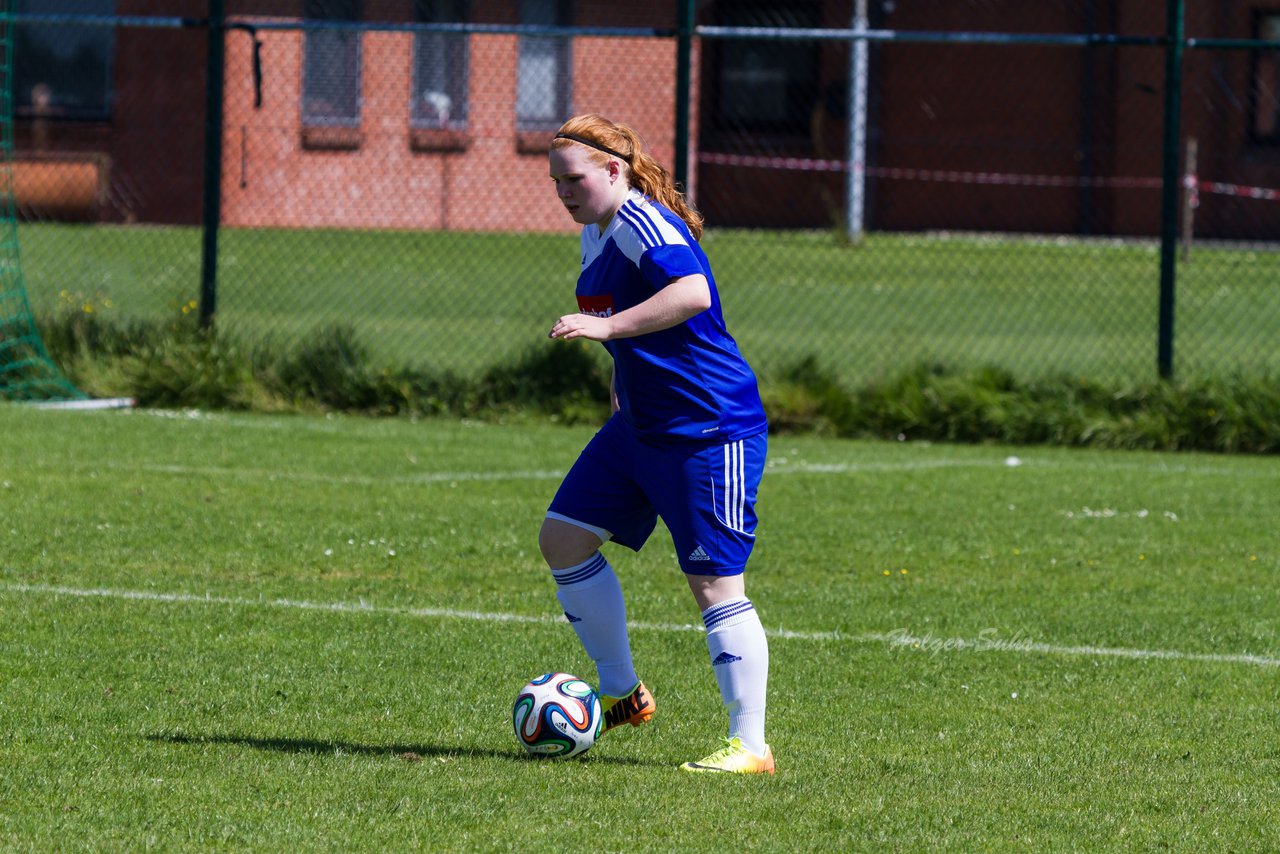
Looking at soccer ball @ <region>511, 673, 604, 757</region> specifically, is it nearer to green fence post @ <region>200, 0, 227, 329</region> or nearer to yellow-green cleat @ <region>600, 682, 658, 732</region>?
yellow-green cleat @ <region>600, 682, 658, 732</region>

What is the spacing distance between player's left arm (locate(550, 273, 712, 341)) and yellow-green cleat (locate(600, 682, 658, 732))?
3.65 feet

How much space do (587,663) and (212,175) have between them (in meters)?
7.93

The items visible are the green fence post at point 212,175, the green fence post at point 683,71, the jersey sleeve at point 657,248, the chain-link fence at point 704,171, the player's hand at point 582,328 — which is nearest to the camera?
the player's hand at point 582,328

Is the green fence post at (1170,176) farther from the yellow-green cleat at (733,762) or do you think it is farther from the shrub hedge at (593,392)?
the yellow-green cleat at (733,762)

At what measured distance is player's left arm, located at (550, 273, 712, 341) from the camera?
181 inches

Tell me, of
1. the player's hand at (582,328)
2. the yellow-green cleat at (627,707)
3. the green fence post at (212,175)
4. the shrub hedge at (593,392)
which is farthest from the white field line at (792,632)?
the green fence post at (212,175)

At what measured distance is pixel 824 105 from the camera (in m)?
25.1

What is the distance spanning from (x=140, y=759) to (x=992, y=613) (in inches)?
137

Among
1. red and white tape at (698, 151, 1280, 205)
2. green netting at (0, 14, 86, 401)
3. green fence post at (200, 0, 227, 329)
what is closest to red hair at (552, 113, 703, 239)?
green fence post at (200, 0, 227, 329)

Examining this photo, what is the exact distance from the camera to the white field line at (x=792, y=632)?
252 inches

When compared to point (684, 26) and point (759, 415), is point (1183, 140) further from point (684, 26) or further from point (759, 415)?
point (759, 415)

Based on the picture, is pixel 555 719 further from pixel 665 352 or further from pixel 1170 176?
pixel 1170 176

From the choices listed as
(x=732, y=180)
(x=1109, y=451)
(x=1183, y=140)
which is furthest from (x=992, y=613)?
(x=1183, y=140)

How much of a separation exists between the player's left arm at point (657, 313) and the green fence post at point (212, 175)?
29.0 feet
